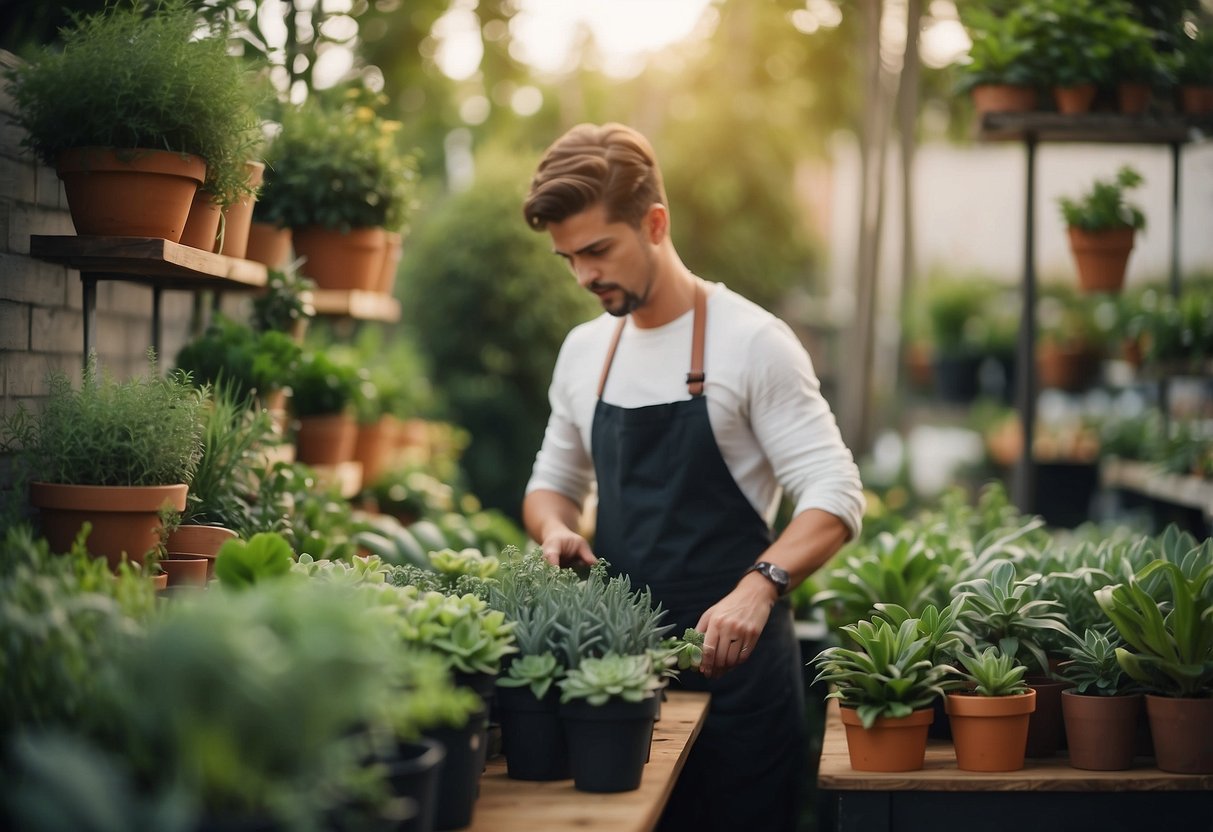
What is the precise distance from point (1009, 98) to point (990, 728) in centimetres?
236

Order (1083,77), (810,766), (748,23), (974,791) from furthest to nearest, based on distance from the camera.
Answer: (748,23), (1083,77), (810,766), (974,791)

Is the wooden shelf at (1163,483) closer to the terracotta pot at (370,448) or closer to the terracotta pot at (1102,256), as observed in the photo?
the terracotta pot at (1102,256)

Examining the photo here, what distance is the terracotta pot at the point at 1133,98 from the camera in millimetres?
3568

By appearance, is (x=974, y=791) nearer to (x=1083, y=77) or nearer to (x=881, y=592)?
(x=881, y=592)

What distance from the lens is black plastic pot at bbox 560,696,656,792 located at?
165cm

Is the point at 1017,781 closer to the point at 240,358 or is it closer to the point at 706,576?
the point at 706,576

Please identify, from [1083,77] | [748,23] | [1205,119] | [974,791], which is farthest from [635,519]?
[748,23]

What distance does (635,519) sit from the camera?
99.0 inches

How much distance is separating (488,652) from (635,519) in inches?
37.6

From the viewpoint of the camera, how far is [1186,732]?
1892 millimetres

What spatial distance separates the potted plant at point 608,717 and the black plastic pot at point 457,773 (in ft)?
0.53

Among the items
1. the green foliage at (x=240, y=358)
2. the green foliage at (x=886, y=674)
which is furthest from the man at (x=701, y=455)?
the green foliage at (x=240, y=358)

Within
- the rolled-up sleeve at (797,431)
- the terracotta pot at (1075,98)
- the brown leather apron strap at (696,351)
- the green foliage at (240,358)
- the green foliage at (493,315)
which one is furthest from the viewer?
the green foliage at (493,315)

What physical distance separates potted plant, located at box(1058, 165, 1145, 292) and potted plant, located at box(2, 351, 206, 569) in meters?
3.12
